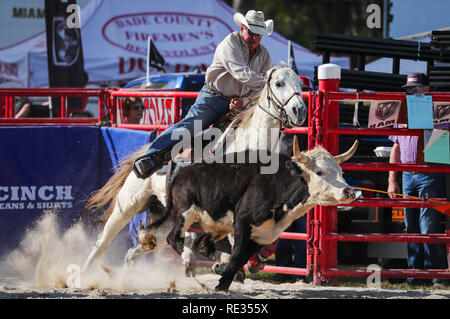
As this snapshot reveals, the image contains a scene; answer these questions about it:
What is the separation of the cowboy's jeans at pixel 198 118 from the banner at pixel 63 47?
693 centimetres

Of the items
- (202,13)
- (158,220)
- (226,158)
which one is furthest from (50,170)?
(202,13)

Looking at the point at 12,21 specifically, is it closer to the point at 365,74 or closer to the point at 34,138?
the point at 34,138

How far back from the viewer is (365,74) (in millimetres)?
7793

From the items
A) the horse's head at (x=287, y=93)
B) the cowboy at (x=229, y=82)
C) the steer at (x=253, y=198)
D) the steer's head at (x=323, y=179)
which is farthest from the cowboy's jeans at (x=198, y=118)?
the steer's head at (x=323, y=179)

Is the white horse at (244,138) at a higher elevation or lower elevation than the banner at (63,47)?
lower

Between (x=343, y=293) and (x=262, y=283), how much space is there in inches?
52.1

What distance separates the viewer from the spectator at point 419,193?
7.28 meters

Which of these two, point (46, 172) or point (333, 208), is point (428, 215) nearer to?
point (333, 208)

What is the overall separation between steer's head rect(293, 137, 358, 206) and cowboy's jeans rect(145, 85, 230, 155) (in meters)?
1.05

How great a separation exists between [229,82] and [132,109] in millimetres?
2138

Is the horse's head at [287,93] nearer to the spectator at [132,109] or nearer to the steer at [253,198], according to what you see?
the steer at [253,198]

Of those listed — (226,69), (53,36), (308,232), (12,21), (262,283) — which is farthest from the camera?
(12,21)

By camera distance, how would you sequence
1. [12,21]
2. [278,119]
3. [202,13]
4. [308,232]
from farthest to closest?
[12,21], [202,13], [308,232], [278,119]

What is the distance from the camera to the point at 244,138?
600 cm
